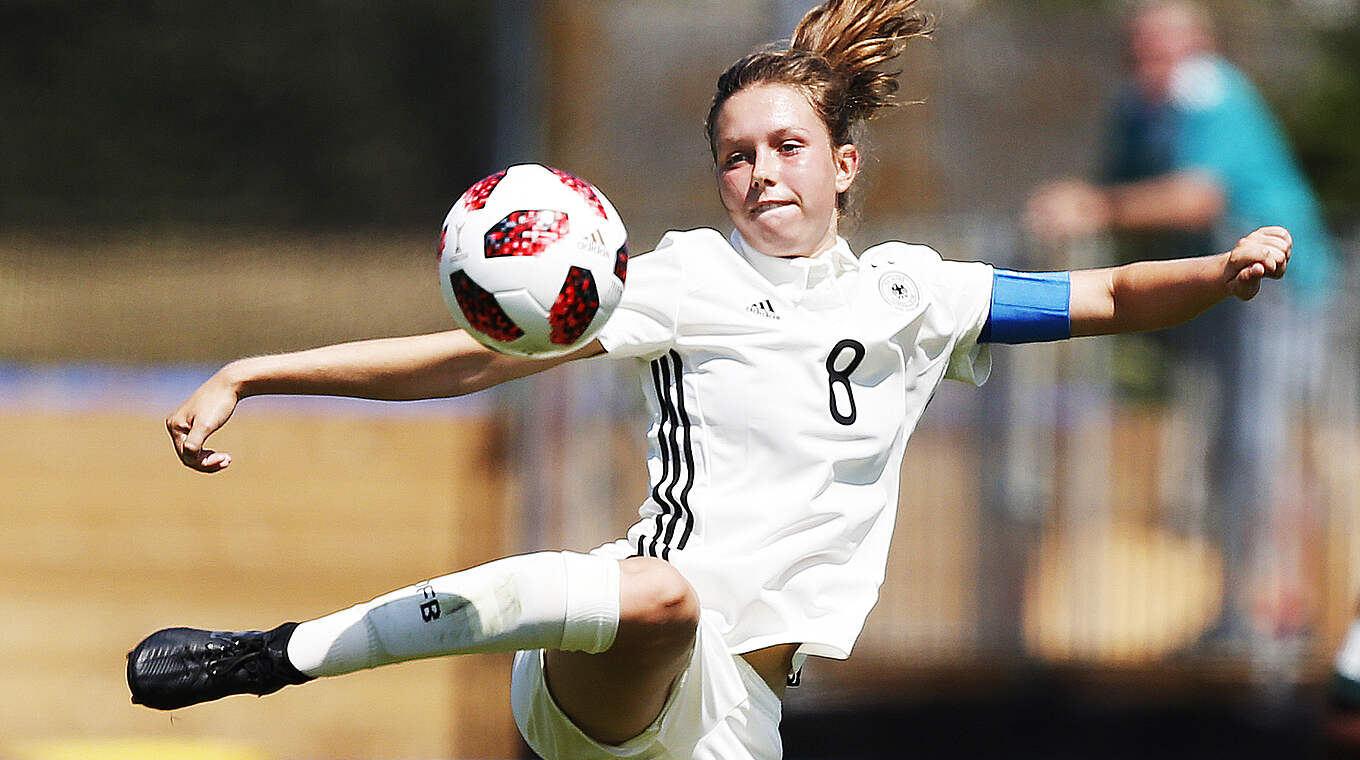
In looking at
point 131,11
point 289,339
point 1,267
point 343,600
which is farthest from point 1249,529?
point 131,11

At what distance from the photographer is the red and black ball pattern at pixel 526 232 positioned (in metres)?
2.82

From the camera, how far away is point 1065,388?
20.7 ft

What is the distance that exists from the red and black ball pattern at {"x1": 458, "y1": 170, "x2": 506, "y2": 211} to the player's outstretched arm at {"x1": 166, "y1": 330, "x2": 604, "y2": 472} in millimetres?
299

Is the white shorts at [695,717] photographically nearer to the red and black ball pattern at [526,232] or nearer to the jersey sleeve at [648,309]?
the jersey sleeve at [648,309]

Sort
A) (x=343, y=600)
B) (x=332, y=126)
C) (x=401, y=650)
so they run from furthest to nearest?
(x=332, y=126) < (x=343, y=600) < (x=401, y=650)

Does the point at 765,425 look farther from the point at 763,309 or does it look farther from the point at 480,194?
the point at 480,194

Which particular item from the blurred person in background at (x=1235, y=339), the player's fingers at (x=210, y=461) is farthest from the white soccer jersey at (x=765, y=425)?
the blurred person in background at (x=1235, y=339)

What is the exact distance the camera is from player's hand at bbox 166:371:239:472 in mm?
2943

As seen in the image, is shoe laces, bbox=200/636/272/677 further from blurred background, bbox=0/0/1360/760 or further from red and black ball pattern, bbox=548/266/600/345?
blurred background, bbox=0/0/1360/760

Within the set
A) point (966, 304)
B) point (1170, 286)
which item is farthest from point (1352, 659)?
point (966, 304)

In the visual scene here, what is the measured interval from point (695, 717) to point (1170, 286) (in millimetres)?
1170

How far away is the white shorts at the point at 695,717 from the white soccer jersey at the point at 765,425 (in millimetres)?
82

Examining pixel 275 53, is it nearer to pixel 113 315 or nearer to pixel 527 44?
pixel 113 315

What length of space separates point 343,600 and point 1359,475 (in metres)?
3.67
